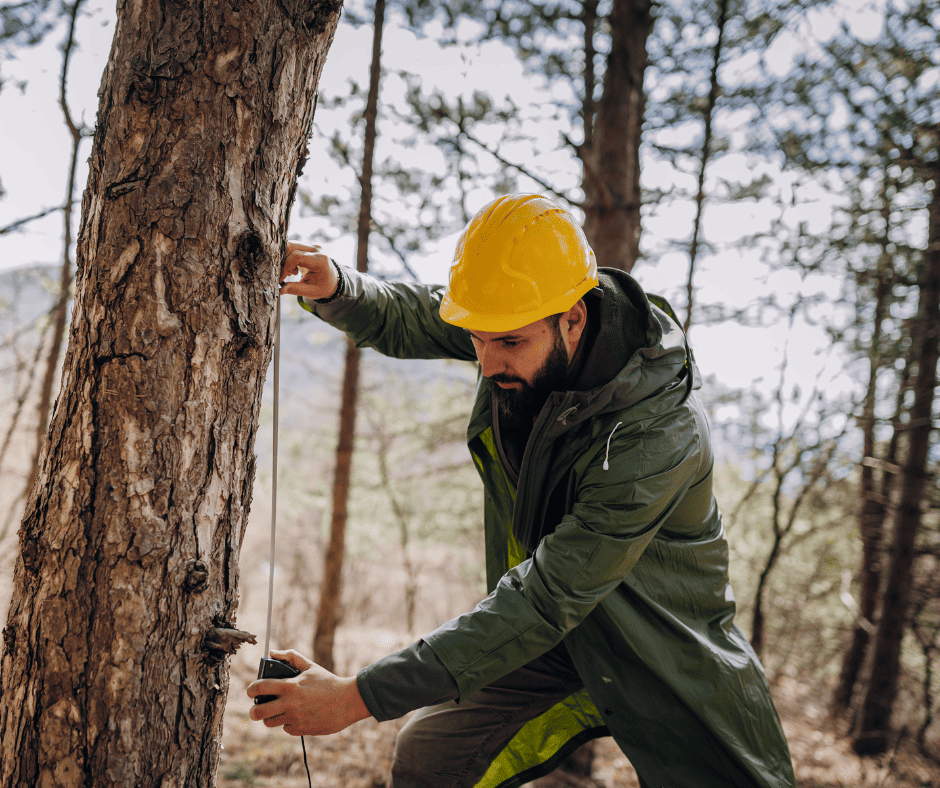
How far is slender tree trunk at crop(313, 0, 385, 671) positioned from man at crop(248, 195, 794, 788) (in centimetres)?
389

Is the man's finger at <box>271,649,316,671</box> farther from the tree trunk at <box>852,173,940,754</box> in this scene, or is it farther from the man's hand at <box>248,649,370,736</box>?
the tree trunk at <box>852,173,940,754</box>

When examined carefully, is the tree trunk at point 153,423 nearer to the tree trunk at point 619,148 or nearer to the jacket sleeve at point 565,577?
the jacket sleeve at point 565,577

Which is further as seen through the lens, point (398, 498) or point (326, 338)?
point (398, 498)

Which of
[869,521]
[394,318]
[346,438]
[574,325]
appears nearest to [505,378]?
[574,325]

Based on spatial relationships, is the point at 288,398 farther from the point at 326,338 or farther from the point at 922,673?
the point at 922,673

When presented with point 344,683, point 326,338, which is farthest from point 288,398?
point 344,683

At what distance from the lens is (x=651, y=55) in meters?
6.61

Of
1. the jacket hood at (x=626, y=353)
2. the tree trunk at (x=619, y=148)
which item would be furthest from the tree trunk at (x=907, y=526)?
the jacket hood at (x=626, y=353)

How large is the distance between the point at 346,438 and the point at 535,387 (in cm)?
431

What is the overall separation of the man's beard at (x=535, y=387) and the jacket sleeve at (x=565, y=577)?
381mm

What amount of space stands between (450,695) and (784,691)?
28.8 ft

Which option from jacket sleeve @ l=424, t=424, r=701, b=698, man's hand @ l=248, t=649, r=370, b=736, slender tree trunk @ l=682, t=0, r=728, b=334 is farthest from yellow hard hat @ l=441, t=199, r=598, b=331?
slender tree trunk @ l=682, t=0, r=728, b=334

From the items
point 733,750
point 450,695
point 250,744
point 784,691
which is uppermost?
point 450,695

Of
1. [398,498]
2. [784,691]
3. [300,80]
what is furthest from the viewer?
[398,498]
